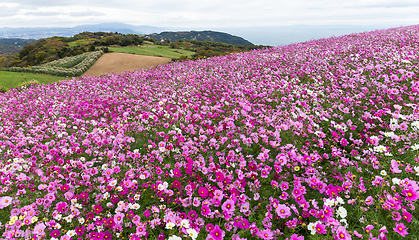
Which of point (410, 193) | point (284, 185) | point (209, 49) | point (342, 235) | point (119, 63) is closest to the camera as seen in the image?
point (342, 235)

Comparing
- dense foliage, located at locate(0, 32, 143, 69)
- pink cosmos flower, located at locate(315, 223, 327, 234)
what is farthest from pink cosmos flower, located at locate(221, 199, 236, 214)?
dense foliage, located at locate(0, 32, 143, 69)

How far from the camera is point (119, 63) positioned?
2694cm

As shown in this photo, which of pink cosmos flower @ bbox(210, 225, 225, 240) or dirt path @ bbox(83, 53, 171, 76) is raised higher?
dirt path @ bbox(83, 53, 171, 76)

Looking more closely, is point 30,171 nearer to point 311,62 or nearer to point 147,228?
point 147,228

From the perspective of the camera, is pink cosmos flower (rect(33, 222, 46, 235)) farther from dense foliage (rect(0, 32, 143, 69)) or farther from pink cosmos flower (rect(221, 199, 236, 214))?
dense foliage (rect(0, 32, 143, 69))

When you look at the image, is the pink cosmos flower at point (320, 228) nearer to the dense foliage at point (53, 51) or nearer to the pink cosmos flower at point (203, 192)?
the pink cosmos flower at point (203, 192)

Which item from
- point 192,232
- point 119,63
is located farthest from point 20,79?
point 192,232

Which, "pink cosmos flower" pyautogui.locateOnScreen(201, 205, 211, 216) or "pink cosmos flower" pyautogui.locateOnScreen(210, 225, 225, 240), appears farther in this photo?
"pink cosmos flower" pyautogui.locateOnScreen(201, 205, 211, 216)

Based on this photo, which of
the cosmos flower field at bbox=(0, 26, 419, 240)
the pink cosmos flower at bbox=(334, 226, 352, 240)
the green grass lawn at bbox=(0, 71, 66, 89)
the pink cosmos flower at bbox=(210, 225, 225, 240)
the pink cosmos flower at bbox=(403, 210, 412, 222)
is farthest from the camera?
the green grass lawn at bbox=(0, 71, 66, 89)

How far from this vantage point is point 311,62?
9.91m

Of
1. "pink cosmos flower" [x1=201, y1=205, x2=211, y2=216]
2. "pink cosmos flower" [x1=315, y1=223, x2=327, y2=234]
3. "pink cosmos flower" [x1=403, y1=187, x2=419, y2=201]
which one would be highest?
"pink cosmos flower" [x1=403, y1=187, x2=419, y2=201]

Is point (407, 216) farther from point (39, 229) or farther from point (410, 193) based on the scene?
point (39, 229)

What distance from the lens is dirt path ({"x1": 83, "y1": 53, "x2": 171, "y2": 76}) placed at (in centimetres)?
2425

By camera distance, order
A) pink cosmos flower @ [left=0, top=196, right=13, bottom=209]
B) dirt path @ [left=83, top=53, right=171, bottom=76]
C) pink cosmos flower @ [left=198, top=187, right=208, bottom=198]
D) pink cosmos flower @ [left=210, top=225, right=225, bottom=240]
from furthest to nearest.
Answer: dirt path @ [left=83, top=53, right=171, bottom=76]
pink cosmos flower @ [left=0, top=196, right=13, bottom=209]
pink cosmos flower @ [left=198, top=187, right=208, bottom=198]
pink cosmos flower @ [left=210, top=225, right=225, bottom=240]
